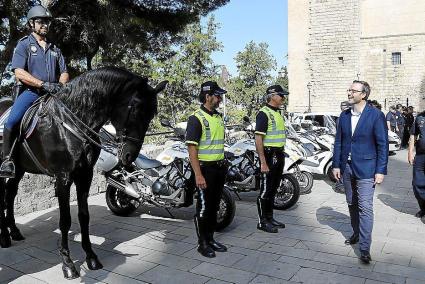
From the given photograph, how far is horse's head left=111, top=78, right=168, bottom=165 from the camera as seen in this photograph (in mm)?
3678

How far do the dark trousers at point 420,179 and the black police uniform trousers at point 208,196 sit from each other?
327 centimetres

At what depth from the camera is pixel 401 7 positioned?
36719 millimetres

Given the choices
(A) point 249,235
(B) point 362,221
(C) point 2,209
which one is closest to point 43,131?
(C) point 2,209

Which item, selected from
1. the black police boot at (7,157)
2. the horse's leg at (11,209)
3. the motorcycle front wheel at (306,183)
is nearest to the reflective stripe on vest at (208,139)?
the black police boot at (7,157)

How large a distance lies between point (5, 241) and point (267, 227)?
3.25m

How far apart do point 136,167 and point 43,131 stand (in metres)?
1.92

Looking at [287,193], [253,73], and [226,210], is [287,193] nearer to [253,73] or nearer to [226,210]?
[226,210]

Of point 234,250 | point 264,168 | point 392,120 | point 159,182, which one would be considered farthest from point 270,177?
point 392,120

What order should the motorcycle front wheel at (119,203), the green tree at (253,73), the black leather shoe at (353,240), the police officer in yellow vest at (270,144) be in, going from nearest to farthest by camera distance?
the black leather shoe at (353,240) → the police officer in yellow vest at (270,144) → the motorcycle front wheel at (119,203) → the green tree at (253,73)

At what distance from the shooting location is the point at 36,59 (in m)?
4.17

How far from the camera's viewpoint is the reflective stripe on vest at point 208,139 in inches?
168

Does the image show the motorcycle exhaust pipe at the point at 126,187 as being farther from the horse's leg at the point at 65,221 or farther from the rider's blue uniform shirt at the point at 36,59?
the rider's blue uniform shirt at the point at 36,59

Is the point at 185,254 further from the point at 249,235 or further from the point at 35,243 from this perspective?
the point at 35,243

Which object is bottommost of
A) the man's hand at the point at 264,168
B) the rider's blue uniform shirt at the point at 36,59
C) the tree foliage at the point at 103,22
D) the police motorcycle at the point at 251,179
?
the police motorcycle at the point at 251,179
